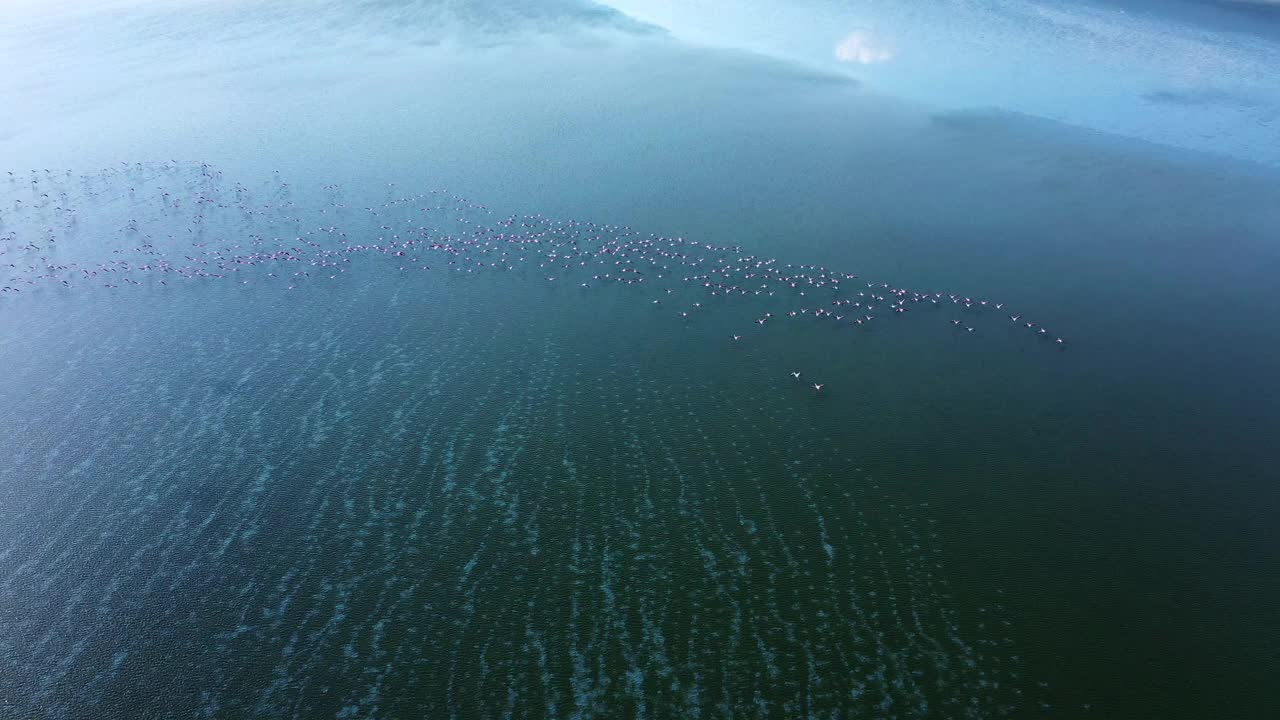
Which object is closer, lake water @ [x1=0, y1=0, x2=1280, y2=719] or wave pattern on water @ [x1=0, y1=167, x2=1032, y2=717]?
wave pattern on water @ [x1=0, y1=167, x2=1032, y2=717]

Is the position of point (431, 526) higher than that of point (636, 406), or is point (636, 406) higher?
point (636, 406)

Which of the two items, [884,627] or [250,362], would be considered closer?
[884,627]

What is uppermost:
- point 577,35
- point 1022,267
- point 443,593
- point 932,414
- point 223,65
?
point 577,35

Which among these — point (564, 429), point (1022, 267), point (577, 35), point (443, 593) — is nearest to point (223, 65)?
point (577, 35)

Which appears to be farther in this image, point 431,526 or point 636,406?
point 636,406

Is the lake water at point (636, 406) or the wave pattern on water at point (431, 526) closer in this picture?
the wave pattern on water at point (431, 526)

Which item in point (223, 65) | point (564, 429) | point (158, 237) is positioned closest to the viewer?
point (564, 429)

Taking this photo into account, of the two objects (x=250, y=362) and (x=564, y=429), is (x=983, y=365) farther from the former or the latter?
(x=250, y=362)

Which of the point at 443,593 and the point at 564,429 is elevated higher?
the point at 564,429
